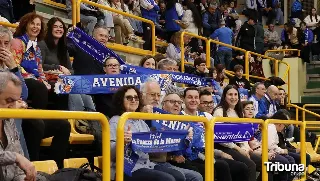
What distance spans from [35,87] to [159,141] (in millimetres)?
1350

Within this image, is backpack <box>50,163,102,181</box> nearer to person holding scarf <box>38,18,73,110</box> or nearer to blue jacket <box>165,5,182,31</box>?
person holding scarf <box>38,18,73,110</box>

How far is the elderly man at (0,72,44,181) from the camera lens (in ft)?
11.6

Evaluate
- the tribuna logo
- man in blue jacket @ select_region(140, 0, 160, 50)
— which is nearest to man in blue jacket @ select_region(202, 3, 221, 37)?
man in blue jacket @ select_region(140, 0, 160, 50)

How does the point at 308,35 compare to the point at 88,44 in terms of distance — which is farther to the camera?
the point at 308,35

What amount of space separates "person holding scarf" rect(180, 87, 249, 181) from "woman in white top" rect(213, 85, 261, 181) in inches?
5.8

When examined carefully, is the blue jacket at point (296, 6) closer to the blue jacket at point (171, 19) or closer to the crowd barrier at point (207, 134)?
the blue jacket at point (171, 19)

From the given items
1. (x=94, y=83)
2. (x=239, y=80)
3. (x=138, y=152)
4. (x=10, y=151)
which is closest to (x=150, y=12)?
(x=239, y=80)

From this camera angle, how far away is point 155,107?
20.1ft

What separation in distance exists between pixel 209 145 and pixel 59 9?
5738mm

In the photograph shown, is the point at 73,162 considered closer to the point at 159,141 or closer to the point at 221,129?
the point at 159,141

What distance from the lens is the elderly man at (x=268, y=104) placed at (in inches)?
422

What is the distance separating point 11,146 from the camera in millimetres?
3799

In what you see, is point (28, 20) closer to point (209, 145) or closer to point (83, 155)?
point (83, 155)

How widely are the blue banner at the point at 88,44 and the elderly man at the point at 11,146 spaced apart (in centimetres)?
346
